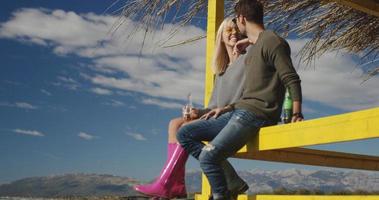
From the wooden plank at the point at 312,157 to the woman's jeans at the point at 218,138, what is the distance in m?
0.17

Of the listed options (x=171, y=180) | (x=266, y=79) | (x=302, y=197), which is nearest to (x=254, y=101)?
(x=266, y=79)

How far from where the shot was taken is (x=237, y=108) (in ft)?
9.98

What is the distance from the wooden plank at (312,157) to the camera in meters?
3.49

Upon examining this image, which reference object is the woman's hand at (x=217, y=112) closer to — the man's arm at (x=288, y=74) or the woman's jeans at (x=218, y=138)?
the woman's jeans at (x=218, y=138)

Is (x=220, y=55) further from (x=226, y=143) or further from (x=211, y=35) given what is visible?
(x=226, y=143)

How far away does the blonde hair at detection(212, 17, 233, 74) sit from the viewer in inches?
141

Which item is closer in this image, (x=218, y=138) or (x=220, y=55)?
(x=218, y=138)

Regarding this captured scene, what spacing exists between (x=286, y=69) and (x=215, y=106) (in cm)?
71

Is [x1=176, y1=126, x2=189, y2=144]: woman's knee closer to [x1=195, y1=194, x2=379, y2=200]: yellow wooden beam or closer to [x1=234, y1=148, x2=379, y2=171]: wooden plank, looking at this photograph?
[x1=234, y1=148, x2=379, y2=171]: wooden plank

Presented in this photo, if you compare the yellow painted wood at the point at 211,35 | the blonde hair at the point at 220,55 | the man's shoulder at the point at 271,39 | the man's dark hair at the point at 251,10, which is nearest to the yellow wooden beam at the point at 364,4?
the yellow painted wood at the point at 211,35

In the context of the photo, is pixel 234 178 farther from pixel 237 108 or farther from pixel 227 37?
pixel 227 37

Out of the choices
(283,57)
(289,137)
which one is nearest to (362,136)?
(289,137)

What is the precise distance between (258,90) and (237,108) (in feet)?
0.48

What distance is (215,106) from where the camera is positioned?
11.4 ft
